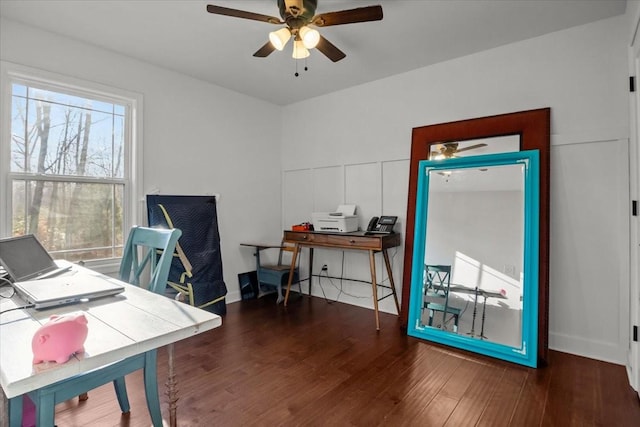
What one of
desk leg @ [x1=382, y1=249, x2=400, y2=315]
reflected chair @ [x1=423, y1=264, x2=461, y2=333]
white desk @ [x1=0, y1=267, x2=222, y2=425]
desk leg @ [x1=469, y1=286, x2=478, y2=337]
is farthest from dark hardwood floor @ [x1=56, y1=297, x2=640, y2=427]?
white desk @ [x1=0, y1=267, x2=222, y2=425]

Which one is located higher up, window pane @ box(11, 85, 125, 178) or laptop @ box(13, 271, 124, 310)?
window pane @ box(11, 85, 125, 178)

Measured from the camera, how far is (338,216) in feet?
→ 11.7

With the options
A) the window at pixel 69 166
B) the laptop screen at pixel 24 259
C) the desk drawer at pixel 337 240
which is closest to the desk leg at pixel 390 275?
the desk drawer at pixel 337 240

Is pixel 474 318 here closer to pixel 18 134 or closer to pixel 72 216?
pixel 72 216

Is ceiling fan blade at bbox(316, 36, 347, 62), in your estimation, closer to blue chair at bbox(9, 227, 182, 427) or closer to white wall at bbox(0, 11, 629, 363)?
white wall at bbox(0, 11, 629, 363)

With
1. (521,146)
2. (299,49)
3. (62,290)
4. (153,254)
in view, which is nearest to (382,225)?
(521,146)

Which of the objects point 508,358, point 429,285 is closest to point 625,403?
point 508,358

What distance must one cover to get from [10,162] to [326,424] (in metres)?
2.97

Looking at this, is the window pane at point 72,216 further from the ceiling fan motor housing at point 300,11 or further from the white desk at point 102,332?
the ceiling fan motor housing at point 300,11

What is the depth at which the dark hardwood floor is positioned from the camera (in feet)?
6.00

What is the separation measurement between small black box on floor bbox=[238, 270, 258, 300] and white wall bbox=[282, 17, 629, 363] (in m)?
1.41

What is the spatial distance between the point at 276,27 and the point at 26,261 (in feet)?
7.46

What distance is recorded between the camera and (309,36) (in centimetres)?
217

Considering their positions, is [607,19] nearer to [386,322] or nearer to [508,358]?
[508,358]
